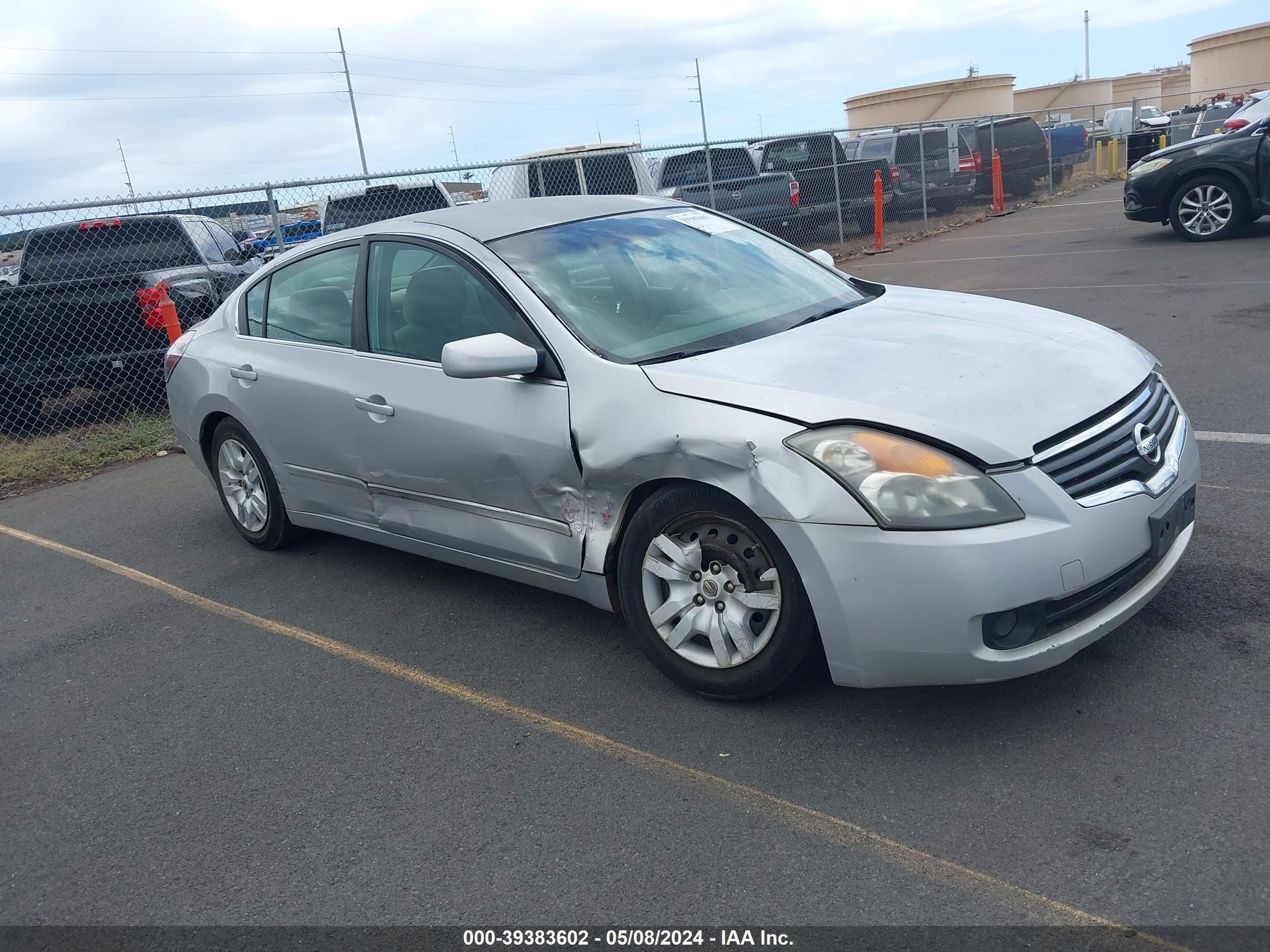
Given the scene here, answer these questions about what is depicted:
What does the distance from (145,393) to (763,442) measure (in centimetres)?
806

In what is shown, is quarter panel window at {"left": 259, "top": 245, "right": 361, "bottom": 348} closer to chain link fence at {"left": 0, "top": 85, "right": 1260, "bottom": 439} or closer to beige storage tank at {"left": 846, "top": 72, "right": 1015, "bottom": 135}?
chain link fence at {"left": 0, "top": 85, "right": 1260, "bottom": 439}

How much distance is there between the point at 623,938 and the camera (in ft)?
8.75

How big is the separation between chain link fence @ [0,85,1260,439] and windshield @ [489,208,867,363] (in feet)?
3.57

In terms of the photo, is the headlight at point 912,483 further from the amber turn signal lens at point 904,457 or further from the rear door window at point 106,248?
the rear door window at point 106,248

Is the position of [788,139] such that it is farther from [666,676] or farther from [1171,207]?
[666,676]

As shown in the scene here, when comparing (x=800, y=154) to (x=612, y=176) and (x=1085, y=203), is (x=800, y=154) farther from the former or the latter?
(x=1085, y=203)

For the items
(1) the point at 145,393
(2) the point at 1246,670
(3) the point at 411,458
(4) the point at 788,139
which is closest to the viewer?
(2) the point at 1246,670

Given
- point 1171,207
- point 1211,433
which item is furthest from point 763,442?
point 1171,207

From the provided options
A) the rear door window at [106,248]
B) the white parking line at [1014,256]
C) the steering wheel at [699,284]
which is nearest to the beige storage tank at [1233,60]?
the white parking line at [1014,256]

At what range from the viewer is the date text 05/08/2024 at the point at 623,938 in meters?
2.61

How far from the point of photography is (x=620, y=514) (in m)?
3.77

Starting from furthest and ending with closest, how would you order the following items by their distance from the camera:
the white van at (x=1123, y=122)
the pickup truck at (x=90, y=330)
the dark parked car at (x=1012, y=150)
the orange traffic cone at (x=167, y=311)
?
the white van at (x=1123, y=122)
the dark parked car at (x=1012, y=150)
the orange traffic cone at (x=167, y=311)
the pickup truck at (x=90, y=330)

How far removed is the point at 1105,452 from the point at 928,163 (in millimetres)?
18325

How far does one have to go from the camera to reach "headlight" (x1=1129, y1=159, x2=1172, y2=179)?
1307 centimetres
